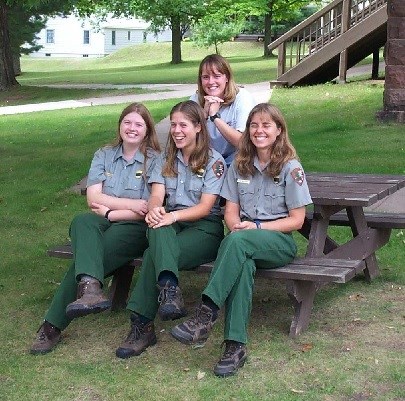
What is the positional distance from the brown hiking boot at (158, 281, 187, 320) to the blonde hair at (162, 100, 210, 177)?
0.81m

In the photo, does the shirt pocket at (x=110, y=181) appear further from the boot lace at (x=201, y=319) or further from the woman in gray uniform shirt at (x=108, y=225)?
the boot lace at (x=201, y=319)

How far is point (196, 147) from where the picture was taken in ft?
18.2

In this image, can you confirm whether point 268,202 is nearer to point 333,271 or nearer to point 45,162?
point 333,271

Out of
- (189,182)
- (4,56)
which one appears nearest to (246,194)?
(189,182)

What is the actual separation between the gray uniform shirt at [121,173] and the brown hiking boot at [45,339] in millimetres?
944

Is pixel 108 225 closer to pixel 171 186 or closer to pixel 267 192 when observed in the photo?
pixel 171 186

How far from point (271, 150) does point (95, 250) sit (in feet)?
3.74

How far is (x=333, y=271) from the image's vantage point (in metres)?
5.07

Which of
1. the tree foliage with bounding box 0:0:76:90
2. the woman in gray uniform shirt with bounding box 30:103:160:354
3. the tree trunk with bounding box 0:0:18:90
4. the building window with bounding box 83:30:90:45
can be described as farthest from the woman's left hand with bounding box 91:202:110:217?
the building window with bounding box 83:30:90:45

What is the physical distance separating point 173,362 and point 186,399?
1.72 feet

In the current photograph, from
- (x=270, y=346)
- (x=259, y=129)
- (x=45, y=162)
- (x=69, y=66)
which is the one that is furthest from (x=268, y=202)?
(x=69, y=66)

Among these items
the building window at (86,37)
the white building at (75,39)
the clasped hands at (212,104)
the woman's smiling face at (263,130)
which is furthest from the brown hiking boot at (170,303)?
the building window at (86,37)

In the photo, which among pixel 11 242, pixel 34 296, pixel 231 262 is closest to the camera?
pixel 231 262

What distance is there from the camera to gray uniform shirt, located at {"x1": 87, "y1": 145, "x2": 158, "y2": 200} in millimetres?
5785
